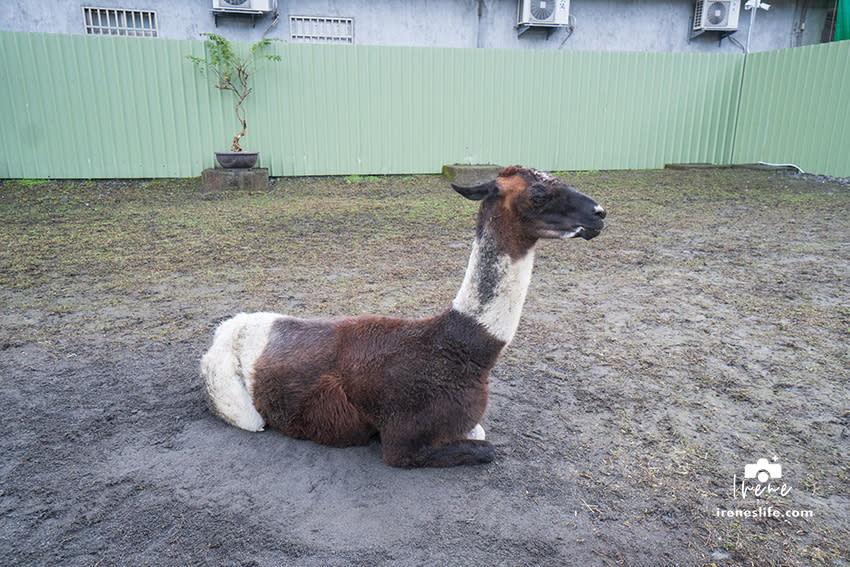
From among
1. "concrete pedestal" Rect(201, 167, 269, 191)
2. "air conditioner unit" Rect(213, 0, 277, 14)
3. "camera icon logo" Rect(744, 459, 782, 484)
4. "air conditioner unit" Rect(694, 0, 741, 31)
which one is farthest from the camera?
"air conditioner unit" Rect(694, 0, 741, 31)

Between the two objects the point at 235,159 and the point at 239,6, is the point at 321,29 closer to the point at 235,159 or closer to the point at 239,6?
the point at 239,6

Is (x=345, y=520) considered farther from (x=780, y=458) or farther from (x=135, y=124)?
(x=135, y=124)

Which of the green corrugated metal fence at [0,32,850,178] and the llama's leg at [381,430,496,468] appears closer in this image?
the llama's leg at [381,430,496,468]

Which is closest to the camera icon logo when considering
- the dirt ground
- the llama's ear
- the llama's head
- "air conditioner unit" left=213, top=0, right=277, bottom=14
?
the dirt ground

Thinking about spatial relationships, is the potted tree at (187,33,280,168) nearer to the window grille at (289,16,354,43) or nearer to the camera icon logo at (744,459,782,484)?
the window grille at (289,16,354,43)

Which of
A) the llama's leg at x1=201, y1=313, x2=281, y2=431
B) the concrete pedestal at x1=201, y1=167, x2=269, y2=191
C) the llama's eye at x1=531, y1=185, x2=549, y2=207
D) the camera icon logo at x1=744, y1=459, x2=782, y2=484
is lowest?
the camera icon logo at x1=744, y1=459, x2=782, y2=484

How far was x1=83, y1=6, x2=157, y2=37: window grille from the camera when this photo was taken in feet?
37.3

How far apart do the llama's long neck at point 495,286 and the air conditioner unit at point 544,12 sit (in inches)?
470

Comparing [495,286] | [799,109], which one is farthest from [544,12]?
[495,286]

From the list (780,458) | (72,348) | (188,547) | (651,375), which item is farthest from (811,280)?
(72,348)

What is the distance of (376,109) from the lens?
34.9ft

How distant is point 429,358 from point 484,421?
624 mm

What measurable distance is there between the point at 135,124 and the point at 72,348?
24.3 feet

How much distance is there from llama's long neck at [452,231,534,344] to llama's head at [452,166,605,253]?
6cm
